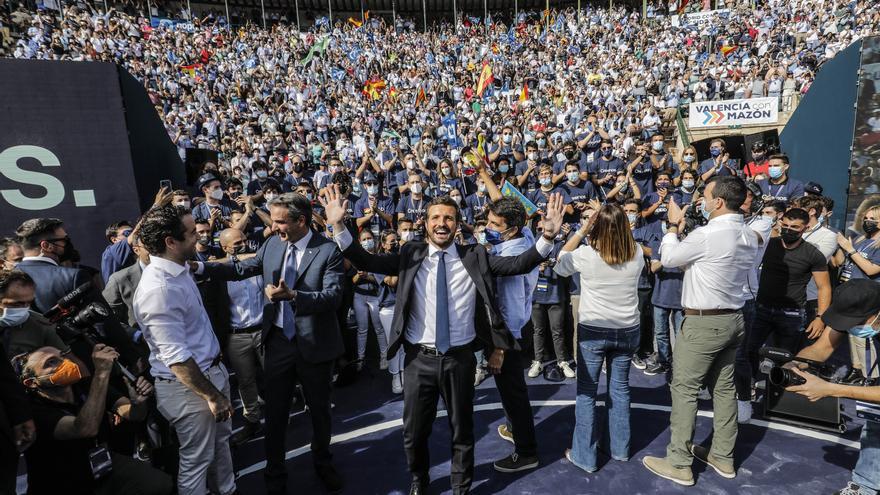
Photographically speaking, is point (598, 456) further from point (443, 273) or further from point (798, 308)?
point (798, 308)

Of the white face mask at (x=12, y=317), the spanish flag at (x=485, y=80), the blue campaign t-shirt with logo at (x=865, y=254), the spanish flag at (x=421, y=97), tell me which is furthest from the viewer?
the spanish flag at (x=421, y=97)

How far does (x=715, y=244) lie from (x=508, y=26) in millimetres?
37977

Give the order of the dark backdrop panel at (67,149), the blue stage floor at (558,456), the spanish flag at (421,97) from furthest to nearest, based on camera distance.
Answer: the spanish flag at (421,97), the dark backdrop panel at (67,149), the blue stage floor at (558,456)

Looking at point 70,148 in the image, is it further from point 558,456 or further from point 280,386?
point 558,456

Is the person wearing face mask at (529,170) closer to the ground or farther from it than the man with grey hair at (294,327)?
farther from it

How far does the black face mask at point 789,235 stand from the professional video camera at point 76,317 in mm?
5843

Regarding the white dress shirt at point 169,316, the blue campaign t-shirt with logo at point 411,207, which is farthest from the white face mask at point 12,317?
the blue campaign t-shirt with logo at point 411,207

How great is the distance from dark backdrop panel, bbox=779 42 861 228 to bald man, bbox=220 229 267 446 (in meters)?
9.21

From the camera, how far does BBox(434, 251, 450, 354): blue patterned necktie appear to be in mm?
3342

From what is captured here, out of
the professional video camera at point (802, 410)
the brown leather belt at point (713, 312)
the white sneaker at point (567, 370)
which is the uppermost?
the brown leather belt at point (713, 312)

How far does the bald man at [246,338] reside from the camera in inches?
184

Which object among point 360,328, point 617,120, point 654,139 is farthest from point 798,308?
point 617,120

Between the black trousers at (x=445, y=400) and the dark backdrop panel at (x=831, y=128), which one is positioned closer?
the black trousers at (x=445, y=400)

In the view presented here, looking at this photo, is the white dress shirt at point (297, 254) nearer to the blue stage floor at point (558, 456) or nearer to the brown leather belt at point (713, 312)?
the blue stage floor at point (558, 456)
